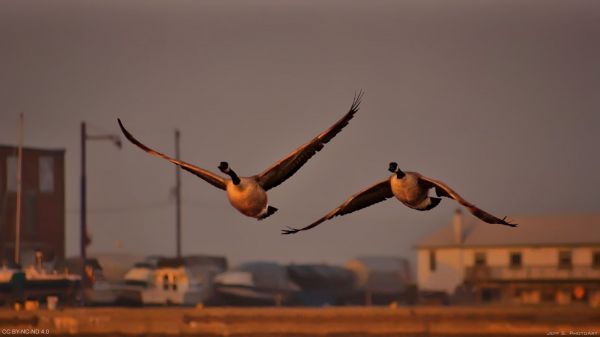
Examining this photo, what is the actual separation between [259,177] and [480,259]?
9231 centimetres

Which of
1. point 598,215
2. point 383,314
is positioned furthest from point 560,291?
point 383,314

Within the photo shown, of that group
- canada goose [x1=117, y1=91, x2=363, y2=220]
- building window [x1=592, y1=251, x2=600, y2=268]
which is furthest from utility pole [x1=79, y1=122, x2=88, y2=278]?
canada goose [x1=117, y1=91, x2=363, y2=220]

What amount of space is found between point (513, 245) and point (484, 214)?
92.7m

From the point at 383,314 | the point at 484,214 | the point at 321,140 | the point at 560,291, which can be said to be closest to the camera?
the point at 484,214

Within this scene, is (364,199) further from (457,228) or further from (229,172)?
(457,228)

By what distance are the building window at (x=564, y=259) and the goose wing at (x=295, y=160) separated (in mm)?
88249

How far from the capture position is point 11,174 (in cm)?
11244

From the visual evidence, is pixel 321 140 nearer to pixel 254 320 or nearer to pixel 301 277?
pixel 254 320

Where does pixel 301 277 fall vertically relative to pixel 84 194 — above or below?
below

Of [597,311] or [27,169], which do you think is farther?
[27,169]

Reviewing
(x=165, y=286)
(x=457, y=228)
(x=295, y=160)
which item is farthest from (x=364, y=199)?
(x=457, y=228)

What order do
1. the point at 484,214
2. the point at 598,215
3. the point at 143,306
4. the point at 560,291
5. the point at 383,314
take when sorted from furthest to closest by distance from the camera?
1. the point at 598,215
2. the point at 560,291
3. the point at 143,306
4. the point at 383,314
5. the point at 484,214

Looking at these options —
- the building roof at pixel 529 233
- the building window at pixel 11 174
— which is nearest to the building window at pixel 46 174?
the building window at pixel 11 174

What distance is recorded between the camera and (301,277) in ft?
353
